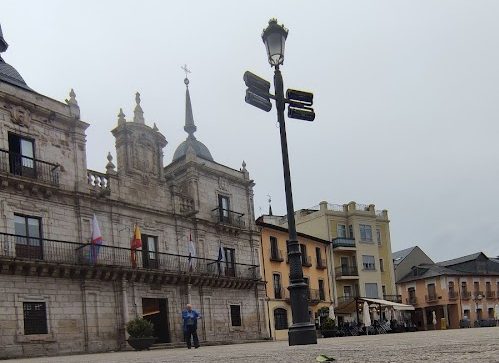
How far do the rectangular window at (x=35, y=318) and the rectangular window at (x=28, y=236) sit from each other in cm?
180

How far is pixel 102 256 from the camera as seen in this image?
85.8ft

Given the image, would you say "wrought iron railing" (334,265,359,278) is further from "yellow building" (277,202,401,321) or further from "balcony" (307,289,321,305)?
"balcony" (307,289,321,305)

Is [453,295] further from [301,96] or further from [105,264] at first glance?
[301,96]

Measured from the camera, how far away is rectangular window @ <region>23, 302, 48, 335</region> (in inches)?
905

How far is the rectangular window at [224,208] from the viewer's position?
3475 centimetres

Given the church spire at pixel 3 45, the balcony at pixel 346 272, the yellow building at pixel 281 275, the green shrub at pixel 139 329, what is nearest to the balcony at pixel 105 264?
the green shrub at pixel 139 329

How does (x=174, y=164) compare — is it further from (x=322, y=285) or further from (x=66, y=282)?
(x=322, y=285)

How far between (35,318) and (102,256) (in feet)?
12.8

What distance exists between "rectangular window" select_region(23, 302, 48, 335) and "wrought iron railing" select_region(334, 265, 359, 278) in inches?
1081

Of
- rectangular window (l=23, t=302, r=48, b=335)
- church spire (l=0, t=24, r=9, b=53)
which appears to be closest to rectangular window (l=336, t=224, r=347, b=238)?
church spire (l=0, t=24, r=9, b=53)

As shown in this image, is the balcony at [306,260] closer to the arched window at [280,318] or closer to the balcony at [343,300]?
the arched window at [280,318]

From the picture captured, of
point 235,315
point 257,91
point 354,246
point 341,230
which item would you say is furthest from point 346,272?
point 257,91

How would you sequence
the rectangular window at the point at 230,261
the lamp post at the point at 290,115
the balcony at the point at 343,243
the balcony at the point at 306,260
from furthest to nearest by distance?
the balcony at the point at 343,243 → the balcony at the point at 306,260 → the rectangular window at the point at 230,261 → the lamp post at the point at 290,115

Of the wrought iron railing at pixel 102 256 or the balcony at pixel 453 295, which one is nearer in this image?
the wrought iron railing at pixel 102 256
